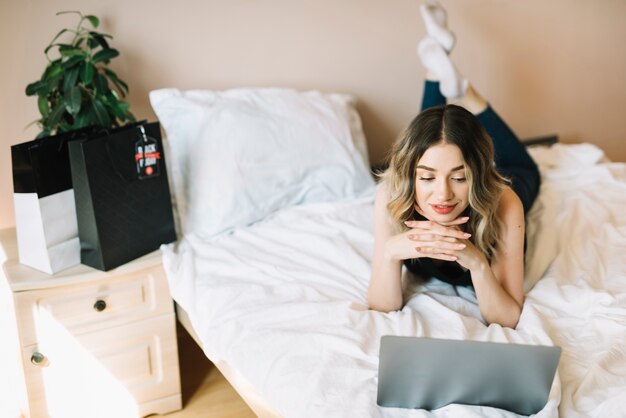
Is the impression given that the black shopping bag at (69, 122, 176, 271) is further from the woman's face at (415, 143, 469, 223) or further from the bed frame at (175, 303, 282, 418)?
the woman's face at (415, 143, 469, 223)

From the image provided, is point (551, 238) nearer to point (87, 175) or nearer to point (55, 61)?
point (87, 175)

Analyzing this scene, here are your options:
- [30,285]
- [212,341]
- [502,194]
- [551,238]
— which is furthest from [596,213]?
[30,285]

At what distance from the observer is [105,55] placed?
1888 millimetres

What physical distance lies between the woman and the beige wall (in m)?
1.00

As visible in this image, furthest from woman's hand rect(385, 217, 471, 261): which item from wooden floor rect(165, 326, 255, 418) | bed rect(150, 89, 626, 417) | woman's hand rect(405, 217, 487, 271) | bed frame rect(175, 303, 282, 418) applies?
wooden floor rect(165, 326, 255, 418)

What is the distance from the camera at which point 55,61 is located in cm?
187

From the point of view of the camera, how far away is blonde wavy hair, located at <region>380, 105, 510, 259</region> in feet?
4.42

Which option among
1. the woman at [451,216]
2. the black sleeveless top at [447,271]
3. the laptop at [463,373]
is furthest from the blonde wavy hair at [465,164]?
the laptop at [463,373]

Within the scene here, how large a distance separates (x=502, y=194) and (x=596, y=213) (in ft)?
2.10

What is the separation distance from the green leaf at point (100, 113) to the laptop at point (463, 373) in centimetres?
118

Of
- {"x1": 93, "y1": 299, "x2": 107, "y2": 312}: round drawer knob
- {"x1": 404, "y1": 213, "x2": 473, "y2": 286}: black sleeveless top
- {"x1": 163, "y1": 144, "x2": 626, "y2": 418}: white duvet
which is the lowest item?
{"x1": 93, "y1": 299, "x2": 107, "y2": 312}: round drawer knob

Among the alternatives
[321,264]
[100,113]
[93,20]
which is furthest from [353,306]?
[93,20]

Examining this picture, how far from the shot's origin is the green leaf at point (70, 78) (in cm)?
183

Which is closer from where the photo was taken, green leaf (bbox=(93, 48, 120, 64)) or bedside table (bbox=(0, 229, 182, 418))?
bedside table (bbox=(0, 229, 182, 418))
